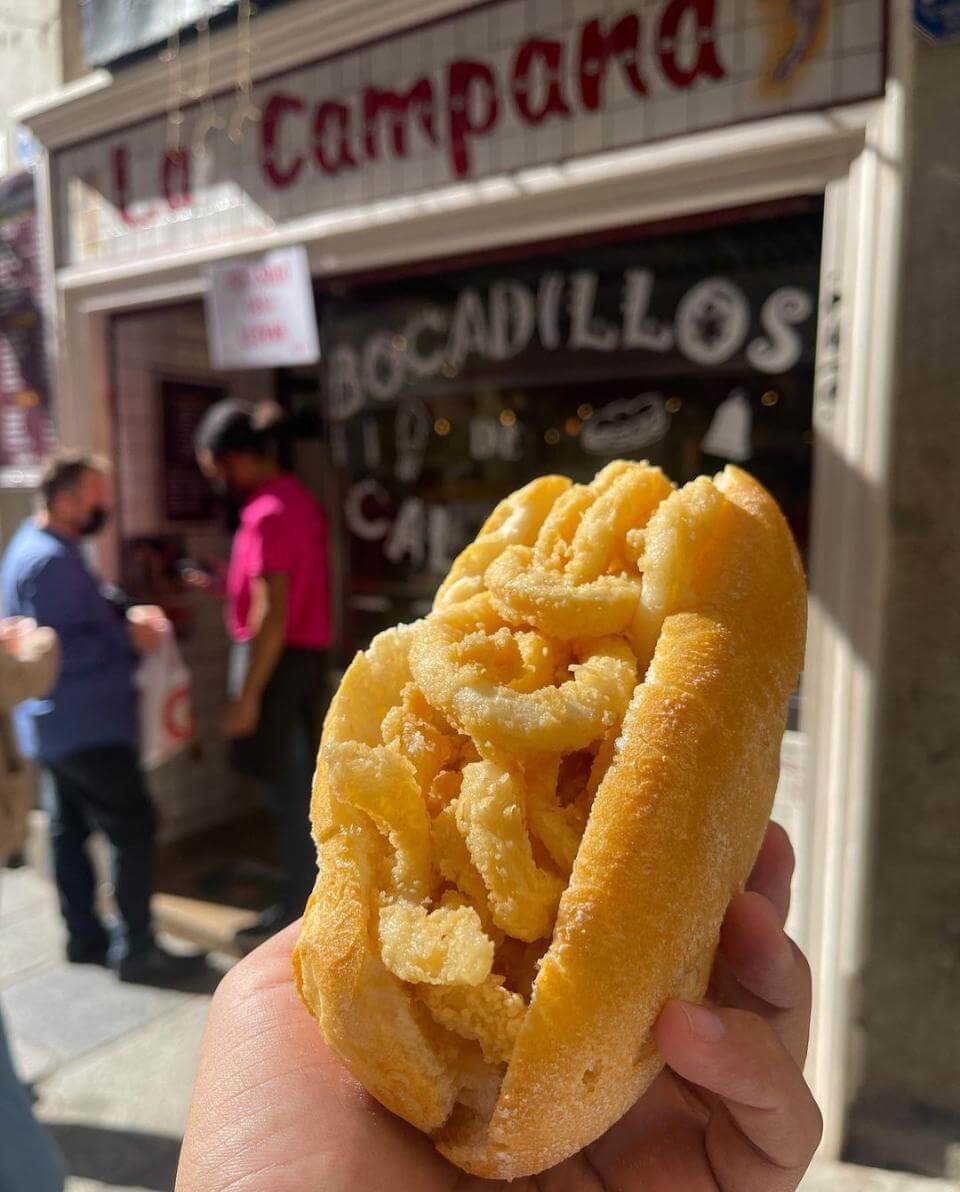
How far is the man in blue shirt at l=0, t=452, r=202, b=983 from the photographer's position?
3885mm

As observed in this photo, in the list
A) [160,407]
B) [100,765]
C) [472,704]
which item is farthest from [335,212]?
[472,704]

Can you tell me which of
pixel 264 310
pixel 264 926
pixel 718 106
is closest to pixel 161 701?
pixel 264 926

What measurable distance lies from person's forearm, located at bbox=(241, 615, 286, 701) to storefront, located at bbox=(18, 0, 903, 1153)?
830 mm

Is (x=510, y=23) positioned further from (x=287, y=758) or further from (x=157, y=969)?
(x=157, y=969)

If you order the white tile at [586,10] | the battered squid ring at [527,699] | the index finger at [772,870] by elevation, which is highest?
the white tile at [586,10]

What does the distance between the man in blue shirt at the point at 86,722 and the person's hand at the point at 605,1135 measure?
8.82ft

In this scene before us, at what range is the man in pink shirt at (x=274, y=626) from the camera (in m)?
4.12

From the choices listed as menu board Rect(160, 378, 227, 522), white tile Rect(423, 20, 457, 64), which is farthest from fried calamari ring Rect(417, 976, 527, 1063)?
menu board Rect(160, 378, 227, 522)

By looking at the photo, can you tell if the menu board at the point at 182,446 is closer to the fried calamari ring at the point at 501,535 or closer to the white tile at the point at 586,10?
the white tile at the point at 586,10

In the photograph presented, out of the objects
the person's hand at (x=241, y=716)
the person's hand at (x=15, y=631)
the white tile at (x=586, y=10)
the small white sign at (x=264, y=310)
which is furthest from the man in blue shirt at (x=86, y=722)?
the white tile at (x=586, y=10)

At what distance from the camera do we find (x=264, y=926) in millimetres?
4449

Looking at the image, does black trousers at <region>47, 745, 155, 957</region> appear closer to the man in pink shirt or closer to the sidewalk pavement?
the sidewalk pavement

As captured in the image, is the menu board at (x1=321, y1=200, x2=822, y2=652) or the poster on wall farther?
the poster on wall

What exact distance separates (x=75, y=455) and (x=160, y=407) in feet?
5.10
